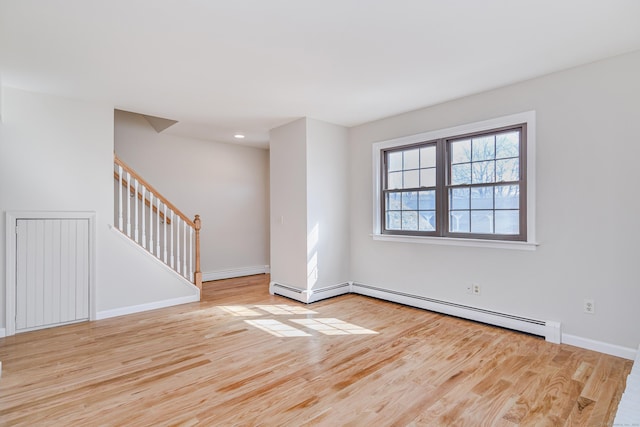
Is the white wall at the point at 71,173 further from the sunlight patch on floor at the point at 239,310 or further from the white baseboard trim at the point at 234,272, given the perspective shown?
the white baseboard trim at the point at 234,272

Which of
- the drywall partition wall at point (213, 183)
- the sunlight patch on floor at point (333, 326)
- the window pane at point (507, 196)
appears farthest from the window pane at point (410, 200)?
the drywall partition wall at point (213, 183)

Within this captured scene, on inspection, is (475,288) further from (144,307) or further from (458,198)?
(144,307)

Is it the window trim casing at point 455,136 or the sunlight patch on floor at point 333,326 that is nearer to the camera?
the window trim casing at point 455,136

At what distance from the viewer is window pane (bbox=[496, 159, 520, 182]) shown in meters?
3.40

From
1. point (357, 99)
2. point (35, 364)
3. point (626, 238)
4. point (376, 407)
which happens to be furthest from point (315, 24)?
point (35, 364)

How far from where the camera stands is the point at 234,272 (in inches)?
250

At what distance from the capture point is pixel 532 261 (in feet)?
10.6

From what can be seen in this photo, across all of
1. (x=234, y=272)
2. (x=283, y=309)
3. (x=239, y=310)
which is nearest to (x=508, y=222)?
(x=283, y=309)

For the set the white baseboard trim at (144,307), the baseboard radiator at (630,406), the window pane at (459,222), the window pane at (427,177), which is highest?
the window pane at (427,177)

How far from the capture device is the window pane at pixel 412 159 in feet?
14.2

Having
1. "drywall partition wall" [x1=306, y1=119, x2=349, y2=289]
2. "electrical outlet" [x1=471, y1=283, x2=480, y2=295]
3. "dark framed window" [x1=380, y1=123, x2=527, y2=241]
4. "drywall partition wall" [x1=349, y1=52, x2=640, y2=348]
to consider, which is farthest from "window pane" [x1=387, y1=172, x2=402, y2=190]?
"electrical outlet" [x1=471, y1=283, x2=480, y2=295]

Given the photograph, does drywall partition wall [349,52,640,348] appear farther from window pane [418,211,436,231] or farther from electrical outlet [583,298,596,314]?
window pane [418,211,436,231]

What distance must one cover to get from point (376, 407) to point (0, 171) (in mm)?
4132

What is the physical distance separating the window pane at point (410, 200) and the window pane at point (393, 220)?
0.16 m
